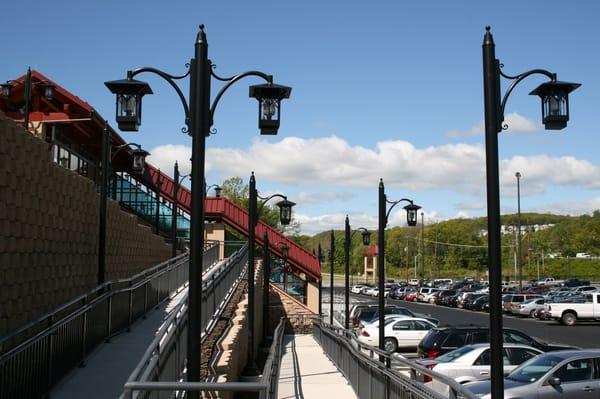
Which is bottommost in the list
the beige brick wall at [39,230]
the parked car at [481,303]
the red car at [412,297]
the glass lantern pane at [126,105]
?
the red car at [412,297]

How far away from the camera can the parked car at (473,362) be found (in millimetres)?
15914

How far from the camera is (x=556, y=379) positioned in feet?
40.5

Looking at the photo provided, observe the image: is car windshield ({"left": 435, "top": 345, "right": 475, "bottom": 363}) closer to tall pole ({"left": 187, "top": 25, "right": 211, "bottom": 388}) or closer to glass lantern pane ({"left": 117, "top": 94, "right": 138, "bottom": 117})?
tall pole ({"left": 187, "top": 25, "right": 211, "bottom": 388})

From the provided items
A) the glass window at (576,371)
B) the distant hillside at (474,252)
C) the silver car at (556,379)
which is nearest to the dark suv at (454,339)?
the silver car at (556,379)

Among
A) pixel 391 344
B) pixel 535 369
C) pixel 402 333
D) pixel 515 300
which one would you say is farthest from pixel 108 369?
pixel 515 300

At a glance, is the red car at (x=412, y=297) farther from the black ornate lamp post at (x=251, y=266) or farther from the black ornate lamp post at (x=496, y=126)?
the black ornate lamp post at (x=496, y=126)

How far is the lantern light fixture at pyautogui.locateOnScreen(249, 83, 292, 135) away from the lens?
8555 mm

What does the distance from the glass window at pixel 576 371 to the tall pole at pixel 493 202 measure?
5660mm

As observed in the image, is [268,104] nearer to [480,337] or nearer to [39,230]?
[39,230]

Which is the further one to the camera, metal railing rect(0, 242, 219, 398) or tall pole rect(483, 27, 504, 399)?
metal railing rect(0, 242, 219, 398)

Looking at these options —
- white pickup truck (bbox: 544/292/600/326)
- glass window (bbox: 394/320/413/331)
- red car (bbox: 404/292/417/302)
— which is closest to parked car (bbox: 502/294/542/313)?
white pickup truck (bbox: 544/292/600/326)

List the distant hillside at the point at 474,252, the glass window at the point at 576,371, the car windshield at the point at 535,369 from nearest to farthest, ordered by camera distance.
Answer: the glass window at the point at 576,371, the car windshield at the point at 535,369, the distant hillside at the point at 474,252

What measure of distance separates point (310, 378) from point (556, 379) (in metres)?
8.17

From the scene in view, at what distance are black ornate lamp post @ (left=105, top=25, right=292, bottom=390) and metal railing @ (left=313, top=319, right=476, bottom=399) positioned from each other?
114 inches
